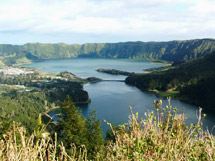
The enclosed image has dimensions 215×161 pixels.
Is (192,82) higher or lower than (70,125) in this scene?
lower

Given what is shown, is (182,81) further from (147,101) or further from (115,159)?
(115,159)

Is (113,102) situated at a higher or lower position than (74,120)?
lower

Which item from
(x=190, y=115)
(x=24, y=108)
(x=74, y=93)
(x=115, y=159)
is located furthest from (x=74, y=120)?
(x=74, y=93)

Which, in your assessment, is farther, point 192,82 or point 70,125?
point 192,82

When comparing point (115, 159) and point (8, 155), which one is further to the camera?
point (115, 159)

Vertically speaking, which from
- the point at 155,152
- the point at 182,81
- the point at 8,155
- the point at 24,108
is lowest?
the point at 24,108

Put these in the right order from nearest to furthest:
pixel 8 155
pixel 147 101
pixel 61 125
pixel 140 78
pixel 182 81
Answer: pixel 8 155, pixel 61 125, pixel 147 101, pixel 182 81, pixel 140 78

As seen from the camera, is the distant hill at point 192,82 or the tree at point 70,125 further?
the distant hill at point 192,82

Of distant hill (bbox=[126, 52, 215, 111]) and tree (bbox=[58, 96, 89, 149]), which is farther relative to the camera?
distant hill (bbox=[126, 52, 215, 111])
